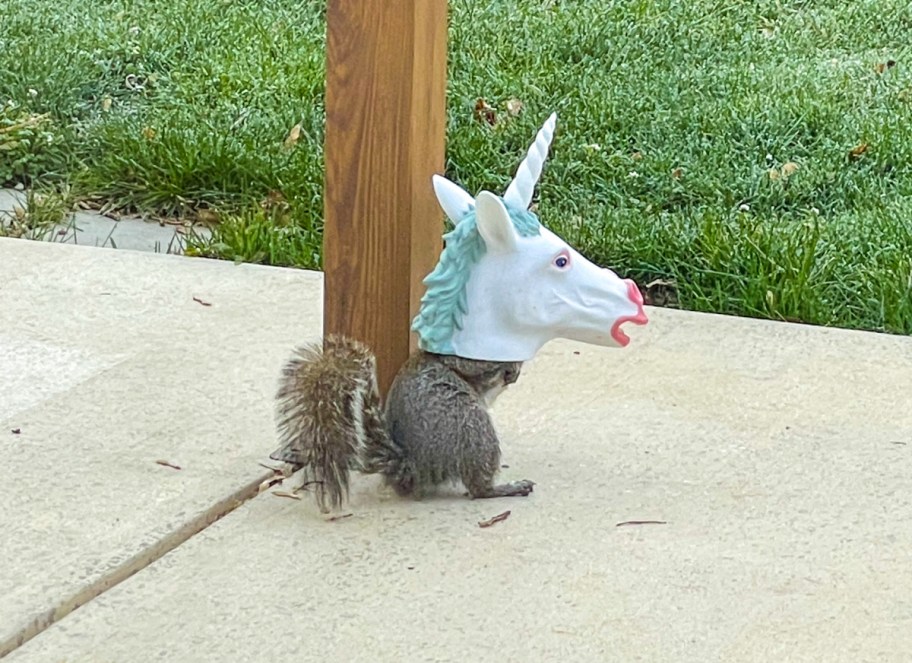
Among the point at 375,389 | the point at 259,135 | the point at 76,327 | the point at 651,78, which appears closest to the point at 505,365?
the point at 375,389

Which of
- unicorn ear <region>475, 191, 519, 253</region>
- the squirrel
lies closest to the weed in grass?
the squirrel

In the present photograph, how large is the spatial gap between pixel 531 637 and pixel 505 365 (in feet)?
2.01

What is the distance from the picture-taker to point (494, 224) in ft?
9.33

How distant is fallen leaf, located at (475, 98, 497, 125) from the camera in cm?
585

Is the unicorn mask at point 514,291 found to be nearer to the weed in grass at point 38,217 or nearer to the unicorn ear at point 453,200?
the unicorn ear at point 453,200

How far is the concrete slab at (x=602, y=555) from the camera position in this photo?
2.57m

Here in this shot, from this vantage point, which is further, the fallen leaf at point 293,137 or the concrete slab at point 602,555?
the fallen leaf at point 293,137

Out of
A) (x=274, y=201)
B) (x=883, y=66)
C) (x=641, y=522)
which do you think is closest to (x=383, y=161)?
(x=641, y=522)

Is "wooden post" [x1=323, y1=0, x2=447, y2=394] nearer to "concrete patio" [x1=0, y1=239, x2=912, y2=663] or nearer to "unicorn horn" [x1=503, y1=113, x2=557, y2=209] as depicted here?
"unicorn horn" [x1=503, y1=113, x2=557, y2=209]

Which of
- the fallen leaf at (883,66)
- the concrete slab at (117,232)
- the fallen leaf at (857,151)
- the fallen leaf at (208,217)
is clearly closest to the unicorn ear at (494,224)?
the concrete slab at (117,232)

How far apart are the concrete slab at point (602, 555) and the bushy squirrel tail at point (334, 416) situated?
126 mm

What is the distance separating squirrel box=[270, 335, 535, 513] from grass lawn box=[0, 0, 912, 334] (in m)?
1.63

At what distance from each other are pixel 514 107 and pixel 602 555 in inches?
132

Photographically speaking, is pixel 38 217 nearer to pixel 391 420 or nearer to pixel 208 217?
pixel 208 217
